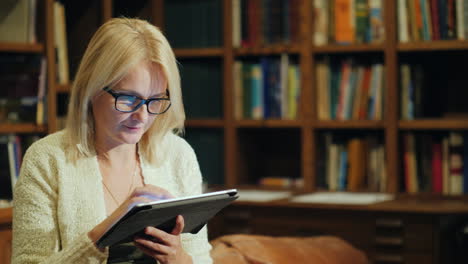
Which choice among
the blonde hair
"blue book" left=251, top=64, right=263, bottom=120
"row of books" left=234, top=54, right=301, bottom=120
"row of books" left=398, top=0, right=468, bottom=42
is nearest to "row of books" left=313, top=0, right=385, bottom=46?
"row of books" left=398, top=0, right=468, bottom=42

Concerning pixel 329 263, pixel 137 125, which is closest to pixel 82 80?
pixel 137 125

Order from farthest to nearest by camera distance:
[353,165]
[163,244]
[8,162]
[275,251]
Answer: [353,165], [8,162], [275,251], [163,244]

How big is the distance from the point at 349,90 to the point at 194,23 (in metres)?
0.86

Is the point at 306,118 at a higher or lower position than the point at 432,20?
lower

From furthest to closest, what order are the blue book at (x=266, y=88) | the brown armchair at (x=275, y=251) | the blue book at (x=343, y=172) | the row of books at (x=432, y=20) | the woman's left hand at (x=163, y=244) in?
1. the blue book at (x=266, y=88)
2. the blue book at (x=343, y=172)
3. the row of books at (x=432, y=20)
4. the brown armchair at (x=275, y=251)
5. the woman's left hand at (x=163, y=244)

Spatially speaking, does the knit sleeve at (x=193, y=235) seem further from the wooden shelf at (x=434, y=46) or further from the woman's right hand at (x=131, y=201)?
the wooden shelf at (x=434, y=46)

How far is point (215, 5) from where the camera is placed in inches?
155

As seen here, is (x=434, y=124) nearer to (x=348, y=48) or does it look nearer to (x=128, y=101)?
(x=348, y=48)

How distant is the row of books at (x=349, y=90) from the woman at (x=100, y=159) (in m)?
1.94

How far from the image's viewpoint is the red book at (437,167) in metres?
3.59

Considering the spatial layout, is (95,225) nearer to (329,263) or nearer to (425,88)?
(329,263)

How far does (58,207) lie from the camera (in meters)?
1.78

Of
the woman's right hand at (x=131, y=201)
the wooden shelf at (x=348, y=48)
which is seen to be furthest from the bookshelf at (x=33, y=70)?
the woman's right hand at (x=131, y=201)

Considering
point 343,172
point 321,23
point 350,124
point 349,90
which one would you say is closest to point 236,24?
point 321,23
